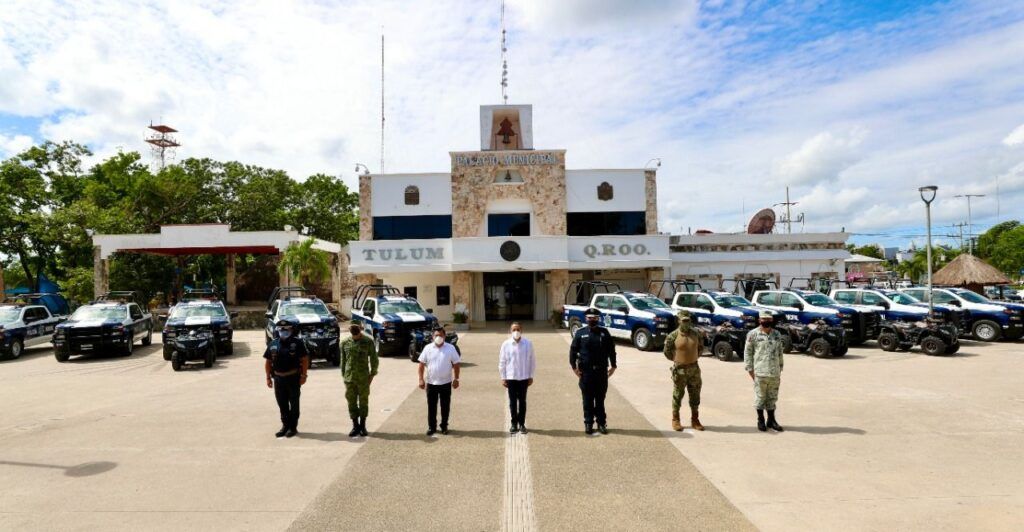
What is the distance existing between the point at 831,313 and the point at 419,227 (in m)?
19.3

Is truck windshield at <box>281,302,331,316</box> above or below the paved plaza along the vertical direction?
above

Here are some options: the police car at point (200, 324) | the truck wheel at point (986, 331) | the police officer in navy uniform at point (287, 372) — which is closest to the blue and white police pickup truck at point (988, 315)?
the truck wheel at point (986, 331)

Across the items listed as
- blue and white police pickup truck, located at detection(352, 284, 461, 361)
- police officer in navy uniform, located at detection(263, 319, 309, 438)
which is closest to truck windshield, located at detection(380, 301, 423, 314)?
blue and white police pickup truck, located at detection(352, 284, 461, 361)

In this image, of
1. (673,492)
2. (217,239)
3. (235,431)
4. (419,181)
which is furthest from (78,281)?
(673,492)

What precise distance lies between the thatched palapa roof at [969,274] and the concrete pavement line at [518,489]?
30.4m

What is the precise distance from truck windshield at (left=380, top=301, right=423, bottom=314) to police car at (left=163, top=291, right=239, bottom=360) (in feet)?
15.4

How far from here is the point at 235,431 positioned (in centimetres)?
852

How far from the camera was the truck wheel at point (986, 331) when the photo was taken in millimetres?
18152

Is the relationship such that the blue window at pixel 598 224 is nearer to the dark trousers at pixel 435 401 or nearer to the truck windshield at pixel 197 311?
the truck windshield at pixel 197 311

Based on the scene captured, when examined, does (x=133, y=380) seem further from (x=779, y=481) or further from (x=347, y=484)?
(x=779, y=481)

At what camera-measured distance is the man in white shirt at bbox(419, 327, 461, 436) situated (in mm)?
8141

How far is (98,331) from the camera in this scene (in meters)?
17.3

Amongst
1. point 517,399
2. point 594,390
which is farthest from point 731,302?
point 517,399

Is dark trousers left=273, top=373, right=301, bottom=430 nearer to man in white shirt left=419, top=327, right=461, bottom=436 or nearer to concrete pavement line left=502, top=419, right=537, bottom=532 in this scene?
man in white shirt left=419, top=327, right=461, bottom=436
